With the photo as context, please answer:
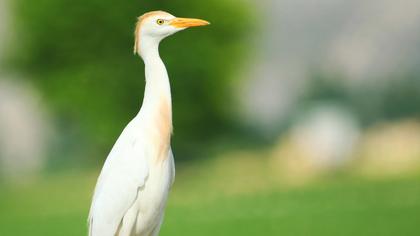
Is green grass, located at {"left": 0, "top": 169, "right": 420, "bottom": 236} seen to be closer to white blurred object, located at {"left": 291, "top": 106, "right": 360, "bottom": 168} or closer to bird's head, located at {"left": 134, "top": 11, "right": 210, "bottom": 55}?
bird's head, located at {"left": 134, "top": 11, "right": 210, "bottom": 55}

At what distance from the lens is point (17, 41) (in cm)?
3322

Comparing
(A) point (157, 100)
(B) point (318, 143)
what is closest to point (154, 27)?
(A) point (157, 100)

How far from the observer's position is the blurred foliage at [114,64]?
105ft

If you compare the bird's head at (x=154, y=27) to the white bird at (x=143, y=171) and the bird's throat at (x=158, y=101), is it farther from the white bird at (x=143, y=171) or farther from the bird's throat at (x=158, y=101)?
the bird's throat at (x=158, y=101)

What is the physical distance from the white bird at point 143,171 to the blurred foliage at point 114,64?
25787 millimetres

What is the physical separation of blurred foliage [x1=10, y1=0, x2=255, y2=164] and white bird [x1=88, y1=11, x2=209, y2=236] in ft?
84.6

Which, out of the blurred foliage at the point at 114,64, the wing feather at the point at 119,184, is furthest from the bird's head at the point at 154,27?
the blurred foliage at the point at 114,64

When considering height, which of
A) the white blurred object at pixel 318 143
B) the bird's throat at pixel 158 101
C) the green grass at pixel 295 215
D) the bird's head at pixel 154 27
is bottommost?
the white blurred object at pixel 318 143

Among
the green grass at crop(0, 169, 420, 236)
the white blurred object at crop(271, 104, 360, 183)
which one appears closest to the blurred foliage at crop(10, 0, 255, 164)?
the white blurred object at crop(271, 104, 360, 183)

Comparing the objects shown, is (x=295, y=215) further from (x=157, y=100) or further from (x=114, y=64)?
(x=114, y=64)

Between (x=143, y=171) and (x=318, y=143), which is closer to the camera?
(x=143, y=171)

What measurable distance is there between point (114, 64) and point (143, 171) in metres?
27.1

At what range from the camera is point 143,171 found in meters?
5.49

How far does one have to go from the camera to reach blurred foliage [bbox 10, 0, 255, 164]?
32062 mm
